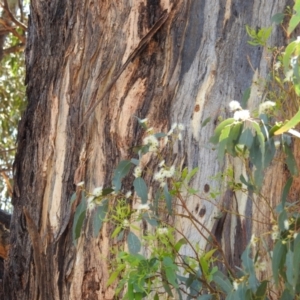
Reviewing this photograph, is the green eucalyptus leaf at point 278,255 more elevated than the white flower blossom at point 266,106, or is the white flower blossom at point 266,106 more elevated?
the white flower blossom at point 266,106

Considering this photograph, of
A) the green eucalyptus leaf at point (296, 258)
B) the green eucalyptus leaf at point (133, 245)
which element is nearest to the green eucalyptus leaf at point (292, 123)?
the green eucalyptus leaf at point (296, 258)

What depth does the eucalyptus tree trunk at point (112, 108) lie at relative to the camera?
215cm

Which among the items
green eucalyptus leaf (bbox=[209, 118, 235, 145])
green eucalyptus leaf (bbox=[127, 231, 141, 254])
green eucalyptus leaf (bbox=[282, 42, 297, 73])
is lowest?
green eucalyptus leaf (bbox=[127, 231, 141, 254])

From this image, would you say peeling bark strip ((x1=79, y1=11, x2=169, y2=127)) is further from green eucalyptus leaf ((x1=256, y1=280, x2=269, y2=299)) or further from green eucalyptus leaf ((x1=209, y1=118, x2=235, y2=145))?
green eucalyptus leaf ((x1=256, y1=280, x2=269, y2=299))

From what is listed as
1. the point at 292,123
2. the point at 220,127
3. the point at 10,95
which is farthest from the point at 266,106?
the point at 10,95

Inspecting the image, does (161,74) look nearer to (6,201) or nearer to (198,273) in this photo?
(198,273)

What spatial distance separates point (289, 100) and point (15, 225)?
105 cm

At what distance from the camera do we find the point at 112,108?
7.48 feet

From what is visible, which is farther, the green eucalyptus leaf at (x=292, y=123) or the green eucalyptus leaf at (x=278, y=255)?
the green eucalyptus leaf at (x=278, y=255)

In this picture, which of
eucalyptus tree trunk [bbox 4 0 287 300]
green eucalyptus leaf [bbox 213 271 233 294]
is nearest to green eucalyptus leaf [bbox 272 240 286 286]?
green eucalyptus leaf [bbox 213 271 233 294]

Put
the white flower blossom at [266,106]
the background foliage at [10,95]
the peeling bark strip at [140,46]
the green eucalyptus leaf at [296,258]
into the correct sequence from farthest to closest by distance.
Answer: the background foliage at [10,95], the peeling bark strip at [140,46], the white flower blossom at [266,106], the green eucalyptus leaf at [296,258]

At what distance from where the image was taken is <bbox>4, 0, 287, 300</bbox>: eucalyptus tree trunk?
7.06ft

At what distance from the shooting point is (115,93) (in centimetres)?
229

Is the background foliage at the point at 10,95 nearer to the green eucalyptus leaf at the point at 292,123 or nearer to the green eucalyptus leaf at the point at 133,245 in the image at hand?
the green eucalyptus leaf at the point at 133,245
